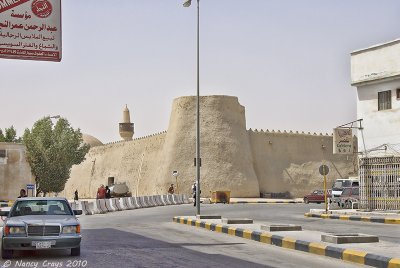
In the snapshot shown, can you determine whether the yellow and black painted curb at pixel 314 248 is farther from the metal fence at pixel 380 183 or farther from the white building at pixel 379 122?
the white building at pixel 379 122

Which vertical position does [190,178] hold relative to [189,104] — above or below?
below

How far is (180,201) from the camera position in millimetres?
51031

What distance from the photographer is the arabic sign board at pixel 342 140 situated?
32469mm

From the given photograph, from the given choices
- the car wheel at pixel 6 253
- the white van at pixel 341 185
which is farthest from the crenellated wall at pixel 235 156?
the car wheel at pixel 6 253

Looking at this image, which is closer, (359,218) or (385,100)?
(359,218)

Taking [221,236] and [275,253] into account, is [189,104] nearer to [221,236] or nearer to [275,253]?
[221,236]

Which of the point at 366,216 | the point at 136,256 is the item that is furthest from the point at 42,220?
the point at 366,216

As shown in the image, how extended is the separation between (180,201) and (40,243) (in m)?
38.8

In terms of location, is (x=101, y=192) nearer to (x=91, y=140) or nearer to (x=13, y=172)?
(x=13, y=172)

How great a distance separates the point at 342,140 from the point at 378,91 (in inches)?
119

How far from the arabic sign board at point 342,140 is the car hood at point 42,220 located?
21.2 meters

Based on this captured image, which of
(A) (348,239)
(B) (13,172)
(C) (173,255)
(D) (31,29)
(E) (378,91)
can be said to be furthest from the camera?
(B) (13,172)

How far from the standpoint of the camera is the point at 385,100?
102ft

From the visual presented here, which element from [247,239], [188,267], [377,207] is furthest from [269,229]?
[377,207]
